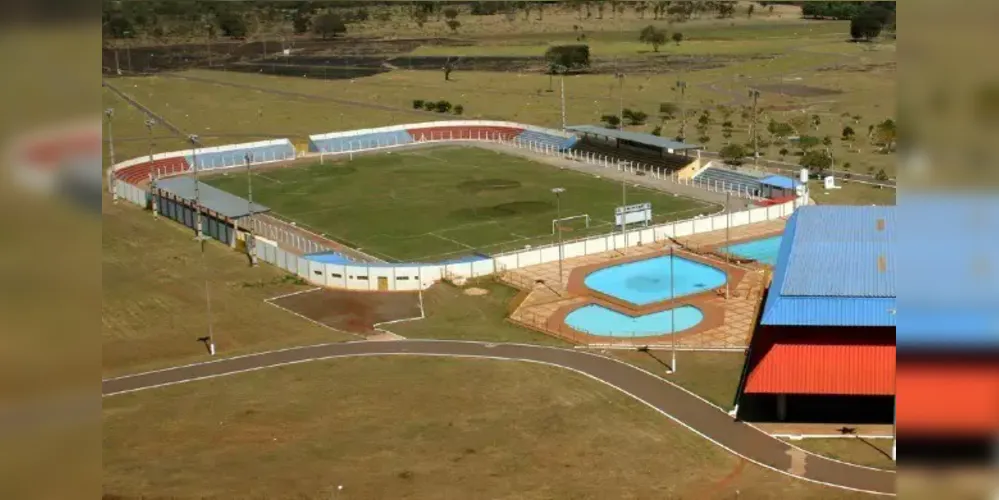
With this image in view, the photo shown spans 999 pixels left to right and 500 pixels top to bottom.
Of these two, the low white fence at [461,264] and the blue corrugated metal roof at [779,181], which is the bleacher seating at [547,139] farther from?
the low white fence at [461,264]

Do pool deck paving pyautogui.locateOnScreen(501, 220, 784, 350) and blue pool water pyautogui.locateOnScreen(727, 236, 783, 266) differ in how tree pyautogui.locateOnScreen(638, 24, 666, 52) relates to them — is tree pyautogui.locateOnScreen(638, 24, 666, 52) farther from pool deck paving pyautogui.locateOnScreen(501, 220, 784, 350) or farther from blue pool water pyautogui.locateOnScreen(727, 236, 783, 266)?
blue pool water pyautogui.locateOnScreen(727, 236, 783, 266)

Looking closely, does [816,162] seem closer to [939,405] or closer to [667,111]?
[667,111]

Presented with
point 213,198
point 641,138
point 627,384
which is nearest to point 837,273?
point 627,384

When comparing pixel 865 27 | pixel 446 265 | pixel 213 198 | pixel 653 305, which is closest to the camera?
pixel 653 305

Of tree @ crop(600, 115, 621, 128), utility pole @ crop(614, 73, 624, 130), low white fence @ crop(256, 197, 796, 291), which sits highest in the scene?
utility pole @ crop(614, 73, 624, 130)

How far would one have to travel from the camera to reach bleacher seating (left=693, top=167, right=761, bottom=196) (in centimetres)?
8031

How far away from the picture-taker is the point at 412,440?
126ft

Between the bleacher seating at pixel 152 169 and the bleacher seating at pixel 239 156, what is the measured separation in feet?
3.12

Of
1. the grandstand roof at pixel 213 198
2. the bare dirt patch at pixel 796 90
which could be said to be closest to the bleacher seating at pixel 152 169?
the grandstand roof at pixel 213 198

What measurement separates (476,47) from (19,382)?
596ft

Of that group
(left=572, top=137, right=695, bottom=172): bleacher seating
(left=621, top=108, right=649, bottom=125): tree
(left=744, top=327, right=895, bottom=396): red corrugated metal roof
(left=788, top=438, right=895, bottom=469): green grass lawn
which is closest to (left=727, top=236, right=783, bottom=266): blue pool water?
(left=572, top=137, right=695, bottom=172): bleacher seating

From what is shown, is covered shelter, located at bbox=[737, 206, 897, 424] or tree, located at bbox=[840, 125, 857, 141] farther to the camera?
tree, located at bbox=[840, 125, 857, 141]

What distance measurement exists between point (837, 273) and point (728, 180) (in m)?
43.0

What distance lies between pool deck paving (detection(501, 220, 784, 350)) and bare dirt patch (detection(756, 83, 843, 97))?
6177cm
